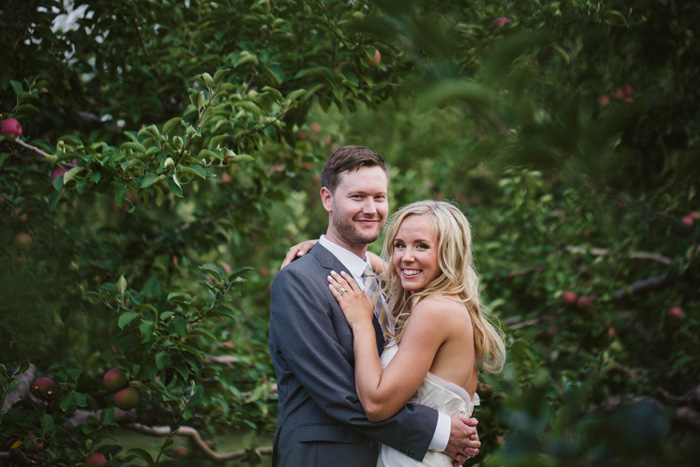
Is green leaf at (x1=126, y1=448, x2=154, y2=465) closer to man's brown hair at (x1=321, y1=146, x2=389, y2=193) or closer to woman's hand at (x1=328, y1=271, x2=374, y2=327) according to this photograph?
woman's hand at (x1=328, y1=271, x2=374, y2=327)

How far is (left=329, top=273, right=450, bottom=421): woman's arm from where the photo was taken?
1609mm

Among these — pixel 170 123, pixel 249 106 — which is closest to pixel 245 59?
pixel 249 106

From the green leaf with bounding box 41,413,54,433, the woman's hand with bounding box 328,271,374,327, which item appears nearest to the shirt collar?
the woman's hand with bounding box 328,271,374,327

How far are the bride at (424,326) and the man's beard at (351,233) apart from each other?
8 cm

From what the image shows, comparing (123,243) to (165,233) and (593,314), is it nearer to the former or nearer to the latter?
(165,233)

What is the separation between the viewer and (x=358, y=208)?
1.97 meters

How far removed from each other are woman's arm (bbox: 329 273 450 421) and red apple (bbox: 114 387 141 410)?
3.74ft

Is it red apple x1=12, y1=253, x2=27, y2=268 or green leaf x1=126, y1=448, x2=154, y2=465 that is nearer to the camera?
green leaf x1=126, y1=448, x2=154, y2=465

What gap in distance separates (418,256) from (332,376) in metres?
0.46

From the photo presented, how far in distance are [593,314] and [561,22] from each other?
2.08 m

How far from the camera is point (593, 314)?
135 inches

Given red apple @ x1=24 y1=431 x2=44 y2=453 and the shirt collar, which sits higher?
the shirt collar

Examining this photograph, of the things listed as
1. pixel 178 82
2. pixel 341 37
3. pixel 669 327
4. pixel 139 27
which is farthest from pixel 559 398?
pixel 139 27

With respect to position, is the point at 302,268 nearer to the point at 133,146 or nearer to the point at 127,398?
the point at 133,146
